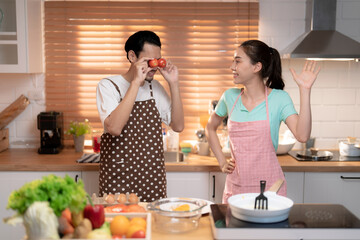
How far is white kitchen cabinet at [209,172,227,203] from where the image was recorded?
3.18 m

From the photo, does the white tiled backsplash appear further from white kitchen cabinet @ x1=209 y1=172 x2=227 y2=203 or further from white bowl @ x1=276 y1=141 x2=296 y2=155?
white kitchen cabinet @ x1=209 y1=172 x2=227 y2=203

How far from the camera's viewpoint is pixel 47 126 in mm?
3441

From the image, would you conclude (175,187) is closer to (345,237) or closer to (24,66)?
(24,66)

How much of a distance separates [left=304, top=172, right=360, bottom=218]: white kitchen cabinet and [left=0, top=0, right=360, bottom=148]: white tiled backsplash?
1.87 ft

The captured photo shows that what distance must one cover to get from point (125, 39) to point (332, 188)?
6.29 ft

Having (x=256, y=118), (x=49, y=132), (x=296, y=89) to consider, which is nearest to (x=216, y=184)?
(x=256, y=118)

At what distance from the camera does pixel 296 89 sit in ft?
12.1

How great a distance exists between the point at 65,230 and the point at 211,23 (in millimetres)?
2520

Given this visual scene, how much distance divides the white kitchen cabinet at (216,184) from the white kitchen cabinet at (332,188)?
22.7 inches

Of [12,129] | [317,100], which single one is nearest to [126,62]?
[12,129]

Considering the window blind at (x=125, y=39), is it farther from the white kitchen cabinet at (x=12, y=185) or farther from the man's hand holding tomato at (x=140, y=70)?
the man's hand holding tomato at (x=140, y=70)

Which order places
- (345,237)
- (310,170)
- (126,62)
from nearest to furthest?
1. (345,237)
2. (310,170)
3. (126,62)

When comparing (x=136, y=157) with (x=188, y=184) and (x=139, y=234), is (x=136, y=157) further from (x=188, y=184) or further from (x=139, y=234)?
(x=139, y=234)

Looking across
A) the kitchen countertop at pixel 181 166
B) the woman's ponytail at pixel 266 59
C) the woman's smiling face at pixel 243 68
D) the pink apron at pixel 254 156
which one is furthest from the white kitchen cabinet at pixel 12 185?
the woman's ponytail at pixel 266 59
